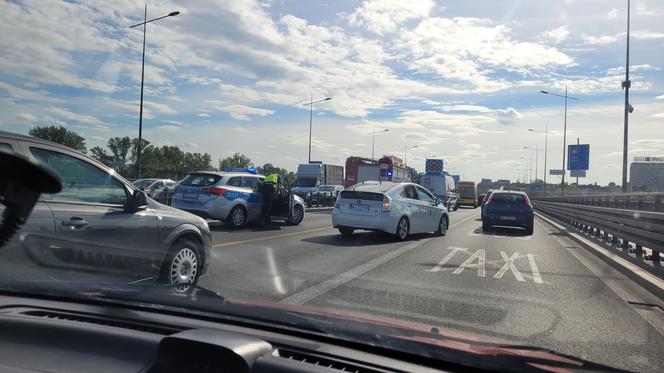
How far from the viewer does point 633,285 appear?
8.14 metres

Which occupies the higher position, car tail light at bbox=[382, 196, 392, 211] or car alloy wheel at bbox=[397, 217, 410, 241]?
car tail light at bbox=[382, 196, 392, 211]

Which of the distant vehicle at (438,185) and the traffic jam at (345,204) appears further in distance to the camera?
the distant vehicle at (438,185)

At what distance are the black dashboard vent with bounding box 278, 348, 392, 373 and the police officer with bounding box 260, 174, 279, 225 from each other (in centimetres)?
1370

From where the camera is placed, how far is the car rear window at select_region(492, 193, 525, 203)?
19.1 m

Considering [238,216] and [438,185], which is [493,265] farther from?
[438,185]

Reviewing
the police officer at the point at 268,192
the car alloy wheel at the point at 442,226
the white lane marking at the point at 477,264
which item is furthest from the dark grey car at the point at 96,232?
the car alloy wheel at the point at 442,226

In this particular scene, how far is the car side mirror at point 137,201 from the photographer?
5633 mm

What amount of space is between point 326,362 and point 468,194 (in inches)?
2047

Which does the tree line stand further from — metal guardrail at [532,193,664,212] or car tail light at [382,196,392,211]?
metal guardrail at [532,193,664,212]

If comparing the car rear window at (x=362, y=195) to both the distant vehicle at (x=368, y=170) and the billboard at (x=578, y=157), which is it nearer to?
the distant vehicle at (x=368, y=170)

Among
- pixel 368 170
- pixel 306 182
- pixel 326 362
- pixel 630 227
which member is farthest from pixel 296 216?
pixel 306 182

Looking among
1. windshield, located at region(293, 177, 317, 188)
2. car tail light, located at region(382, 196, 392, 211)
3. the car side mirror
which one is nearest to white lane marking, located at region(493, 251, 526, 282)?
car tail light, located at region(382, 196, 392, 211)

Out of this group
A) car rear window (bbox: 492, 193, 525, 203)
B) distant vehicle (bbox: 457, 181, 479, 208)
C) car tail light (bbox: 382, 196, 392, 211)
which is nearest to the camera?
car tail light (bbox: 382, 196, 392, 211)

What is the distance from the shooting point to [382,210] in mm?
13312
